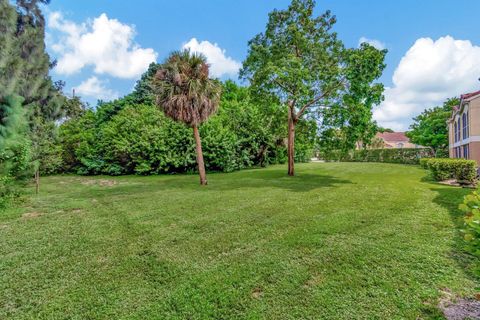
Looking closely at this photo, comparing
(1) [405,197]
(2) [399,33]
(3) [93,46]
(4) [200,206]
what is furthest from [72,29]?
(1) [405,197]

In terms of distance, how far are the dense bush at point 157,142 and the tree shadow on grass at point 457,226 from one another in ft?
26.5

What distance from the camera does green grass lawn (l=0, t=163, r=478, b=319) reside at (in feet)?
8.91

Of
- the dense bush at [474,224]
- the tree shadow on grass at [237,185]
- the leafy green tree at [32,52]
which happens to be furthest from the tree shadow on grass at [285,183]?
the leafy green tree at [32,52]

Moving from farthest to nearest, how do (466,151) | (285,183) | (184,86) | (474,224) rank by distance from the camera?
(466,151) < (285,183) < (184,86) < (474,224)

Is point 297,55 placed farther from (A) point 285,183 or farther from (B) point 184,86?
(A) point 285,183

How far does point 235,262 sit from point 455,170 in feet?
41.7

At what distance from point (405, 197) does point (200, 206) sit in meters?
6.55

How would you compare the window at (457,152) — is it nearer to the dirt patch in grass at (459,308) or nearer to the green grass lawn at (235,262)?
the green grass lawn at (235,262)

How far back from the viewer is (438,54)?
11305mm

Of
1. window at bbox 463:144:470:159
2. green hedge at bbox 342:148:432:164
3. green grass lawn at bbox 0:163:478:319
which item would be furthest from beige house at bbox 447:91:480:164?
green grass lawn at bbox 0:163:478:319

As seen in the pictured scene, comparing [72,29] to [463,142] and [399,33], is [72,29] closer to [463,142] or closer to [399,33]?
[399,33]

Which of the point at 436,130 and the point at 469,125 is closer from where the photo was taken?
the point at 469,125

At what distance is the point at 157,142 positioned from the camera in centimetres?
1756

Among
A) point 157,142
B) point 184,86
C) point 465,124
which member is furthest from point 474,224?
point 465,124
